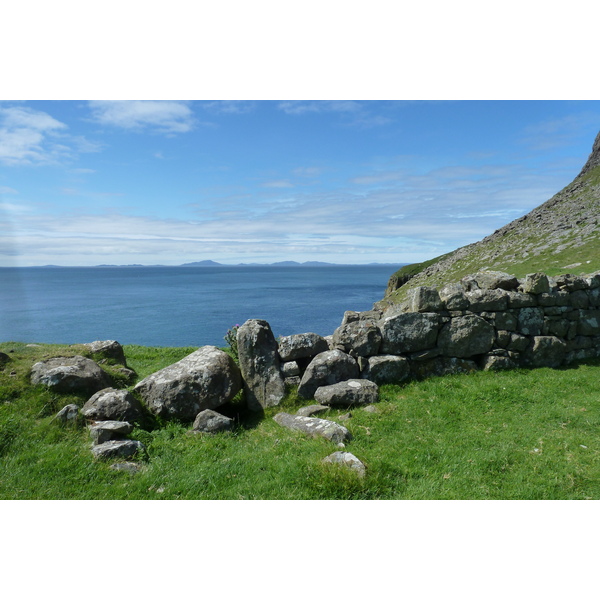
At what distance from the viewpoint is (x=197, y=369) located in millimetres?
9828

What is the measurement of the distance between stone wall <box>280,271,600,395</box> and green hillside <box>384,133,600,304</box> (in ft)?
49.0

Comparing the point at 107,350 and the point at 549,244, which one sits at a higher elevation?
the point at 549,244

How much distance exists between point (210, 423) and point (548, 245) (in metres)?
49.0

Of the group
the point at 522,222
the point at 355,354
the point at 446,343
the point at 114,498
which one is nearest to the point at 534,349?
the point at 446,343

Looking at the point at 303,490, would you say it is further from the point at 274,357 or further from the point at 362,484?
the point at 274,357

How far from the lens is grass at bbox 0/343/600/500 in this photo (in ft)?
20.3

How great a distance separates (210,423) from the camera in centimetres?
879

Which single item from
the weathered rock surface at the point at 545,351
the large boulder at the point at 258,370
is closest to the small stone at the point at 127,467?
the large boulder at the point at 258,370

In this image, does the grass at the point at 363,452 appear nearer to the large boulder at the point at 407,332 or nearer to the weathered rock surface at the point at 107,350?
the large boulder at the point at 407,332

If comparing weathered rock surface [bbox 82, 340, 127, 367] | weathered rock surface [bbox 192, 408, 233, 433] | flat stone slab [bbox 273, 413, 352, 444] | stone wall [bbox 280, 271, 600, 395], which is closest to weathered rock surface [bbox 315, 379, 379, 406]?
stone wall [bbox 280, 271, 600, 395]

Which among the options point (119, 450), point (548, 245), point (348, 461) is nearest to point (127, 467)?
point (119, 450)

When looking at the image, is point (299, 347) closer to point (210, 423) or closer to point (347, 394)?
point (347, 394)

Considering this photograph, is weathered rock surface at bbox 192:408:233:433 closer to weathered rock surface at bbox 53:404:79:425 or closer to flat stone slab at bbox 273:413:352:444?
flat stone slab at bbox 273:413:352:444

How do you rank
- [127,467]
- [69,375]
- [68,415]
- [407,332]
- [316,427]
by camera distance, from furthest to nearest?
[407,332], [69,375], [316,427], [68,415], [127,467]
